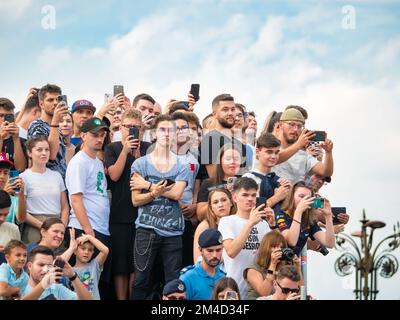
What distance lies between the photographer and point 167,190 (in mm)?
15844

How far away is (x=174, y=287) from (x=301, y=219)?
2199 millimetres

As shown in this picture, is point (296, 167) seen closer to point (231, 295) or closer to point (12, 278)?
point (231, 295)

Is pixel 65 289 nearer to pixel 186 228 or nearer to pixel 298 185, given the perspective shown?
pixel 186 228

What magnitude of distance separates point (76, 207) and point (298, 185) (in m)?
2.93

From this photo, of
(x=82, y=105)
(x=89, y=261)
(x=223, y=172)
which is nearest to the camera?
(x=89, y=261)

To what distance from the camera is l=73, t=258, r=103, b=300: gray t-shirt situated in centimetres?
1567

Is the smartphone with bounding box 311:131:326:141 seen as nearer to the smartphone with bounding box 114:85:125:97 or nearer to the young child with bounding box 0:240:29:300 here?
the smartphone with bounding box 114:85:125:97

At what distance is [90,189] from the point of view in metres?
16.1

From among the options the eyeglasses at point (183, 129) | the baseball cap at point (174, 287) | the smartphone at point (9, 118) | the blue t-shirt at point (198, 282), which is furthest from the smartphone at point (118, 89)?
the baseball cap at point (174, 287)

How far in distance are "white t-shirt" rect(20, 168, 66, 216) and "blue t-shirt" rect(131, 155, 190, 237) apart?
1060 mm

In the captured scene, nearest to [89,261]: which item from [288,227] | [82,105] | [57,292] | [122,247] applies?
[122,247]

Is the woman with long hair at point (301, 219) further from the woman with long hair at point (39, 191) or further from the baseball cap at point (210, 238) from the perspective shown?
the woman with long hair at point (39, 191)

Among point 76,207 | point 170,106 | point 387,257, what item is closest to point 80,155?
point 76,207

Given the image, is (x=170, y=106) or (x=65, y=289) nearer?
(x=65, y=289)
